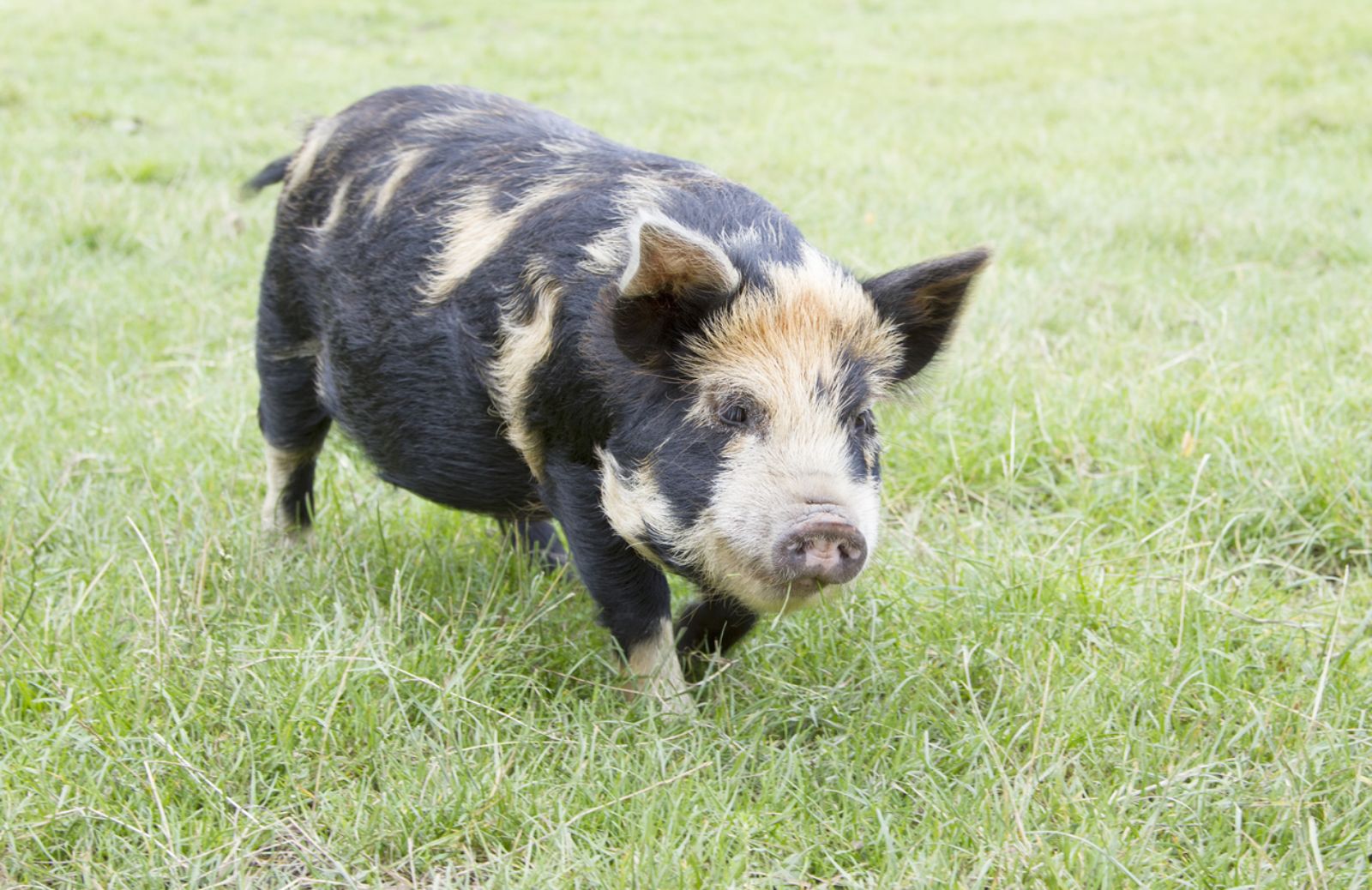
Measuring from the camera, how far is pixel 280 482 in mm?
4031

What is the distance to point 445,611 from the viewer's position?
343 centimetres

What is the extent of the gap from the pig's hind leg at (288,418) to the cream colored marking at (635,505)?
1.36 meters

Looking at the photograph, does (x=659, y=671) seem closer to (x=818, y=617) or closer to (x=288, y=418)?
(x=818, y=617)

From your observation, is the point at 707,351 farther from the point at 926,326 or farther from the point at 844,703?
the point at 844,703

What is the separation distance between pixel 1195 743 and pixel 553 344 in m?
1.62

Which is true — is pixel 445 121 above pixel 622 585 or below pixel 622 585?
above

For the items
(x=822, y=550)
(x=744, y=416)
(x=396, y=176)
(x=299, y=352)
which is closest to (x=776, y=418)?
(x=744, y=416)

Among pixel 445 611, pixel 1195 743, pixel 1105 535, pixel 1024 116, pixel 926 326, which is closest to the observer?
pixel 1195 743

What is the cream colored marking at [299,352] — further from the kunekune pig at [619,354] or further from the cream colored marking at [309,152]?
the cream colored marking at [309,152]

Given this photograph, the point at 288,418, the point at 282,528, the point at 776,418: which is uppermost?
the point at 776,418

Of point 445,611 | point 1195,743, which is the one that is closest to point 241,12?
point 445,611

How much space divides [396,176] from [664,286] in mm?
1218

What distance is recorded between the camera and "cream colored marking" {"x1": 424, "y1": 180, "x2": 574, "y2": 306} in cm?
322

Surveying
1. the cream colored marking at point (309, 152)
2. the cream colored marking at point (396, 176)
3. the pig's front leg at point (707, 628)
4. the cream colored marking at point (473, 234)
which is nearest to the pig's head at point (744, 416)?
the pig's front leg at point (707, 628)
